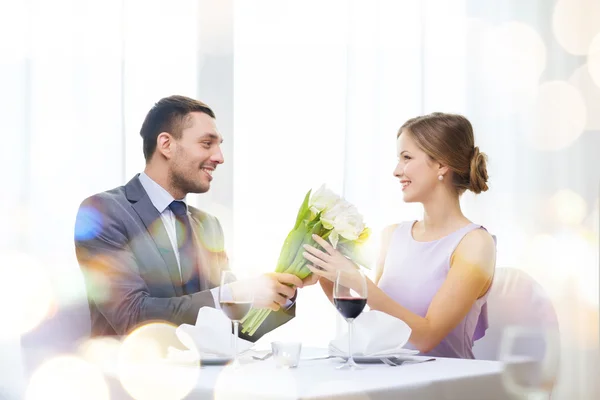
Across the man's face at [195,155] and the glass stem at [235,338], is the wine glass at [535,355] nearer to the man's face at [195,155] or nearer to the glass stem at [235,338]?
the glass stem at [235,338]

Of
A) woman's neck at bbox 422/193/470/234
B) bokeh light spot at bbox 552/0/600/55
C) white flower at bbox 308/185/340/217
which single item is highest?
bokeh light spot at bbox 552/0/600/55

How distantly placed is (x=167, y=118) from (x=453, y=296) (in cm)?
113

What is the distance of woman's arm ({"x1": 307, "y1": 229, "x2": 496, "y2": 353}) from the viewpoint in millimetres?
2146

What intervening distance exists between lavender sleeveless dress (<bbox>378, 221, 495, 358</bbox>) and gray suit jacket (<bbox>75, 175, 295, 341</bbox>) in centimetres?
39

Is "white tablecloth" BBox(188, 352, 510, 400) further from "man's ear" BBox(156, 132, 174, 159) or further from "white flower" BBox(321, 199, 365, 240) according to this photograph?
"man's ear" BBox(156, 132, 174, 159)

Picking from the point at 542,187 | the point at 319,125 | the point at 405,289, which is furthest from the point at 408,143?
the point at 542,187

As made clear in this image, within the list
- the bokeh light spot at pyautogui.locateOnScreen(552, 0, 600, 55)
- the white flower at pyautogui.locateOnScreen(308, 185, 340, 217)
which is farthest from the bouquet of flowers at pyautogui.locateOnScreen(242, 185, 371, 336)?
the bokeh light spot at pyautogui.locateOnScreen(552, 0, 600, 55)

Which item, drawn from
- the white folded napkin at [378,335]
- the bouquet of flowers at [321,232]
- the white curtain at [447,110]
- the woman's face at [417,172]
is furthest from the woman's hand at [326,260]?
the white curtain at [447,110]

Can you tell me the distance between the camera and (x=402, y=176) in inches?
101

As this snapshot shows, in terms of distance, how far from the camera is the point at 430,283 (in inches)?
96.3

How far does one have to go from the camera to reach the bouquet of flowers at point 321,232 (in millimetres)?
1834

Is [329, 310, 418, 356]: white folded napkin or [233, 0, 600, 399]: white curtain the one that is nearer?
[329, 310, 418, 356]: white folded napkin

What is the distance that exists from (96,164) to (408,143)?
1.07m

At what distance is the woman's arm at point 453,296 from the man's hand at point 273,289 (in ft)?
0.96
